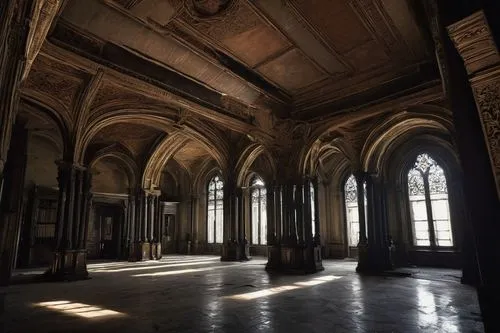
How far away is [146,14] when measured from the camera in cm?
575

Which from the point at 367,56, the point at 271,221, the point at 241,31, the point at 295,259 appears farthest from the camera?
the point at 271,221

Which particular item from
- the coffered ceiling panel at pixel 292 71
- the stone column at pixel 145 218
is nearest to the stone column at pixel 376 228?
the coffered ceiling panel at pixel 292 71

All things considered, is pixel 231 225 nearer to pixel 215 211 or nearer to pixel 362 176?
pixel 215 211

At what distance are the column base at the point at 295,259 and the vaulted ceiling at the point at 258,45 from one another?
4475mm

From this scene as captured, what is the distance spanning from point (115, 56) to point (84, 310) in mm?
4903

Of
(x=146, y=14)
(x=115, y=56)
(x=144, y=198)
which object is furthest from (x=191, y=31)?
(x=144, y=198)

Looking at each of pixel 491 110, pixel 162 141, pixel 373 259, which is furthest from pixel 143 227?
pixel 491 110

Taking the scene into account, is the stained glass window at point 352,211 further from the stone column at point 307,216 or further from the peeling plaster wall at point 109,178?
the peeling plaster wall at point 109,178

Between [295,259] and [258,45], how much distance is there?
245 inches

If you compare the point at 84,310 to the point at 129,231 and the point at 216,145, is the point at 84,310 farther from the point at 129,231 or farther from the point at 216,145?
the point at 129,231

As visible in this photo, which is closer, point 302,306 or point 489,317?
point 489,317

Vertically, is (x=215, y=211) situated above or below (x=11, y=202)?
above

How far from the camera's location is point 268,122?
392 inches

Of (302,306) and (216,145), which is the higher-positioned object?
(216,145)
